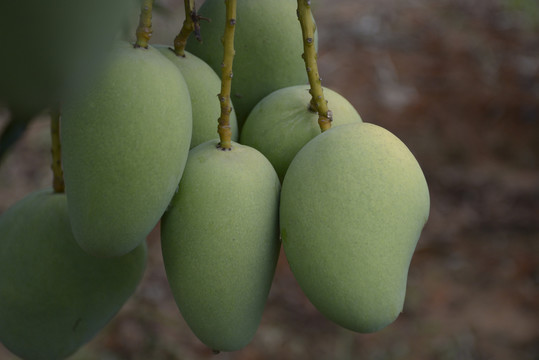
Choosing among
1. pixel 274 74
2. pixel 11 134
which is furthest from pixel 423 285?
pixel 11 134

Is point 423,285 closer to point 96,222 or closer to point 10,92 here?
point 96,222

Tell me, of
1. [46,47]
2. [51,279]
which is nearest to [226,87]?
[51,279]

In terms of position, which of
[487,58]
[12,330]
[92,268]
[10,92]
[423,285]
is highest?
[10,92]

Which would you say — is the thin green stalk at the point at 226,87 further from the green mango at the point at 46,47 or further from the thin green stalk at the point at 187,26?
the green mango at the point at 46,47

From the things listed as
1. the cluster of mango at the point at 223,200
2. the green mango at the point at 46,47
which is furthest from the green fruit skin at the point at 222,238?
the green mango at the point at 46,47

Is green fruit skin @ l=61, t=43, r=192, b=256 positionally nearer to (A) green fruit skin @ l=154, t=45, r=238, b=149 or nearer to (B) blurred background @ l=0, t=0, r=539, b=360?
(A) green fruit skin @ l=154, t=45, r=238, b=149

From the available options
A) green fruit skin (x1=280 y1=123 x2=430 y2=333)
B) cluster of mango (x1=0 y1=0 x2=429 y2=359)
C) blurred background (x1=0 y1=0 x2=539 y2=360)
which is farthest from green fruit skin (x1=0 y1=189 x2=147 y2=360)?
blurred background (x1=0 y1=0 x2=539 y2=360)
